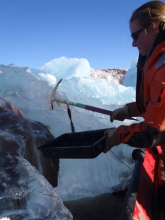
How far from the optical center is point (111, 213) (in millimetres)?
2742

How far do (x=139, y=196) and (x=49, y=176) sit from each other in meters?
1.40

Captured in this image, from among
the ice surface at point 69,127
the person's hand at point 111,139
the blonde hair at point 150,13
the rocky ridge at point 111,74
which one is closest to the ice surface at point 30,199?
the ice surface at point 69,127

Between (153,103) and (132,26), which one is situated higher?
(132,26)

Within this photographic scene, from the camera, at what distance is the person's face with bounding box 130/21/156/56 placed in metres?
1.73

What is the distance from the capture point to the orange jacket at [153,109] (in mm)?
1477

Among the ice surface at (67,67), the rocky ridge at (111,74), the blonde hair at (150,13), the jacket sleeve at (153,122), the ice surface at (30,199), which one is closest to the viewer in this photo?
the jacket sleeve at (153,122)

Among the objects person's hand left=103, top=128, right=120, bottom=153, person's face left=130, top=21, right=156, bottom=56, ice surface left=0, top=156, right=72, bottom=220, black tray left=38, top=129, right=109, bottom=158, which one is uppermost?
person's face left=130, top=21, right=156, bottom=56

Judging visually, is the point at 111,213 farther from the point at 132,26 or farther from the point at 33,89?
the point at 33,89

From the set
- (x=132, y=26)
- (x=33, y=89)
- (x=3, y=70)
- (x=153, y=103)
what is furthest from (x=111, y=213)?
(x=3, y=70)

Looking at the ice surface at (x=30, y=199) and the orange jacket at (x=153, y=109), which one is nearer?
the orange jacket at (x=153, y=109)

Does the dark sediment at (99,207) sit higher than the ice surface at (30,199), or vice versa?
the ice surface at (30,199)

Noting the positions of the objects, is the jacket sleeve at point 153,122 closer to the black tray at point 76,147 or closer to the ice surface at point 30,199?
the black tray at point 76,147

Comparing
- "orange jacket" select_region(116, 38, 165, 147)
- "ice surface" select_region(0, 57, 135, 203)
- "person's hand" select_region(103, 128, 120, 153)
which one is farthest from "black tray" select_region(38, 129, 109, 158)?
"ice surface" select_region(0, 57, 135, 203)

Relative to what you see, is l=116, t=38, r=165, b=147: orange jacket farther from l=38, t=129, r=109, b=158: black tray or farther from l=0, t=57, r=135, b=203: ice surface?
l=0, t=57, r=135, b=203: ice surface
